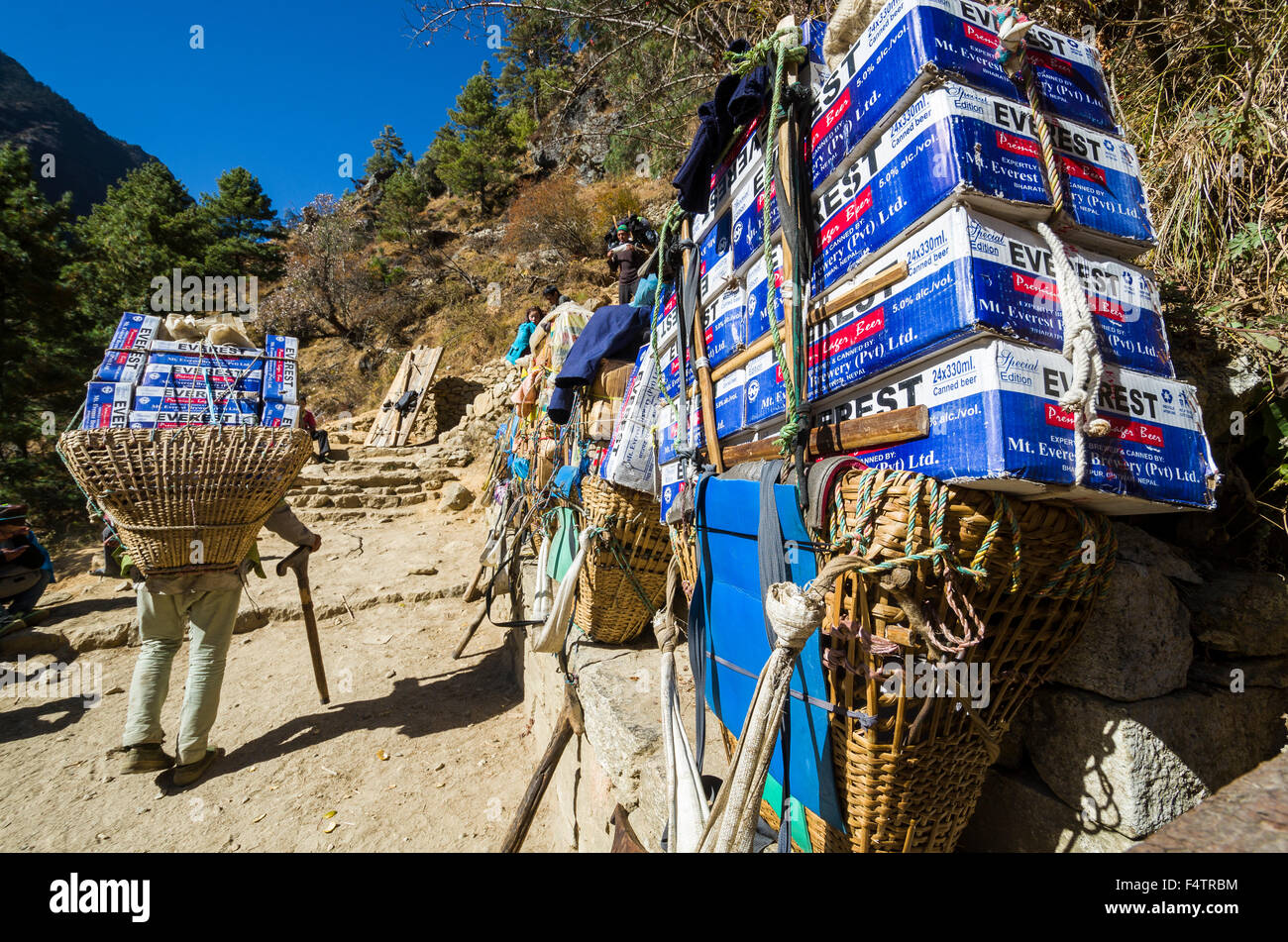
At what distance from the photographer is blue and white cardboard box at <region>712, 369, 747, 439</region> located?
1627 millimetres

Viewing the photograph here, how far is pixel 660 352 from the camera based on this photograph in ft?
7.88

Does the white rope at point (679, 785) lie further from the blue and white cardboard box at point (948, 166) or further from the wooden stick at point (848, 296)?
the blue and white cardboard box at point (948, 166)

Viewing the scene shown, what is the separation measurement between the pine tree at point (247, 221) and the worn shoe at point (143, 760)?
27027mm

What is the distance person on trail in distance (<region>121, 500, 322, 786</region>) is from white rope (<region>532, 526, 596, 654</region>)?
2.07m

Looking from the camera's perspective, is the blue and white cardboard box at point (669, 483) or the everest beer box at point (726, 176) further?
the blue and white cardboard box at point (669, 483)

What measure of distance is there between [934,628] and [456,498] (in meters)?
9.20

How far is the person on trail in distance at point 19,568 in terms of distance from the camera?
16.5 feet

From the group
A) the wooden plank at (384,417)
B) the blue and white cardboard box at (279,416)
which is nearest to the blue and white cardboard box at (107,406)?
the blue and white cardboard box at (279,416)

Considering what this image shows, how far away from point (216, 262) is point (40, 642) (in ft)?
75.4

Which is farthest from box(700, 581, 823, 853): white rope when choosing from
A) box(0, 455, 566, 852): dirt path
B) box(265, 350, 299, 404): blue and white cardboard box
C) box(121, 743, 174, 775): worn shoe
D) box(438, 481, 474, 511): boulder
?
box(438, 481, 474, 511): boulder

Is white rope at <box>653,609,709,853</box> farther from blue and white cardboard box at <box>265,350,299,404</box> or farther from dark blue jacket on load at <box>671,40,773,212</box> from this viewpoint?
blue and white cardboard box at <box>265,350,299,404</box>

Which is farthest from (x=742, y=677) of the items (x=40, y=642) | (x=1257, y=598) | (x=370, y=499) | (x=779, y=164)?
(x=370, y=499)

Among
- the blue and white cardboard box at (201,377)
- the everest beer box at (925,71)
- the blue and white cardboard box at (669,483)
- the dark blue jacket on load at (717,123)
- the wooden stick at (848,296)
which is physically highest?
the dark blue jacket on load at (717,123)
